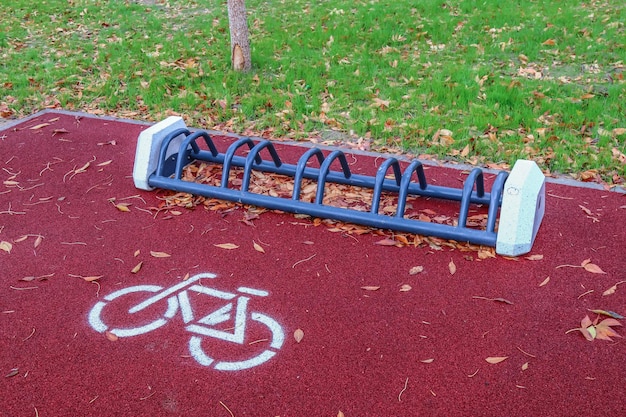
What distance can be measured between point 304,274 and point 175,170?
74.5 inches

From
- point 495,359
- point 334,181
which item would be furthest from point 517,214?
point 334,181

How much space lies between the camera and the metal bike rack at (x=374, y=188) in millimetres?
3965

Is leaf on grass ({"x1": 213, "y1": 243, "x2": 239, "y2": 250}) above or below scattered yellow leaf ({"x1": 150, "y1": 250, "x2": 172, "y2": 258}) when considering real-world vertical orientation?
above

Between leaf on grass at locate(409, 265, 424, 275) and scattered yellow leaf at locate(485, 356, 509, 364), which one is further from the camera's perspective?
leaf on grass at locate(409, 265, 424, 275)

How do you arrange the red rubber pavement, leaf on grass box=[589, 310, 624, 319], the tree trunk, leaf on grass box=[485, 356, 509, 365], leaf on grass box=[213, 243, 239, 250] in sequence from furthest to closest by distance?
the tree trunk < leaf on grass box=[213, 243, 239, 250] < leaf on grass box=[589, 310, 624, 319] < leaf on grass box=[485, 356, 509, 365] < the red rubber pavement

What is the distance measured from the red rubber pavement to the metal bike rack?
0.47ft

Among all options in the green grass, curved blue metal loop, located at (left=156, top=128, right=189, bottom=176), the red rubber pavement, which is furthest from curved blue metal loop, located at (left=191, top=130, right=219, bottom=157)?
the green grass

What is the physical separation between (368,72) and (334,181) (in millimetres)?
3444

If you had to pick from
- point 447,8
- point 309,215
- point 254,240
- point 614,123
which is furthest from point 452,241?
point 447,8

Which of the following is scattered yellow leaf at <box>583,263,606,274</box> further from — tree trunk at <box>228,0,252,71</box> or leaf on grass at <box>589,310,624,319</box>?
tree trunk at <box>228,0,252,71</box>

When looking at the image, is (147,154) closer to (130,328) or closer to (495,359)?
(130,328)

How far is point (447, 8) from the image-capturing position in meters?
10.5

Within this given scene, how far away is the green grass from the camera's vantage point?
20.1 feet

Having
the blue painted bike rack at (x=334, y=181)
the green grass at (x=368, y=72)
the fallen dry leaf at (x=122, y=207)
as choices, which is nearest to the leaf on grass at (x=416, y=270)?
the blue painted bike rack at (x=334, y=181)
